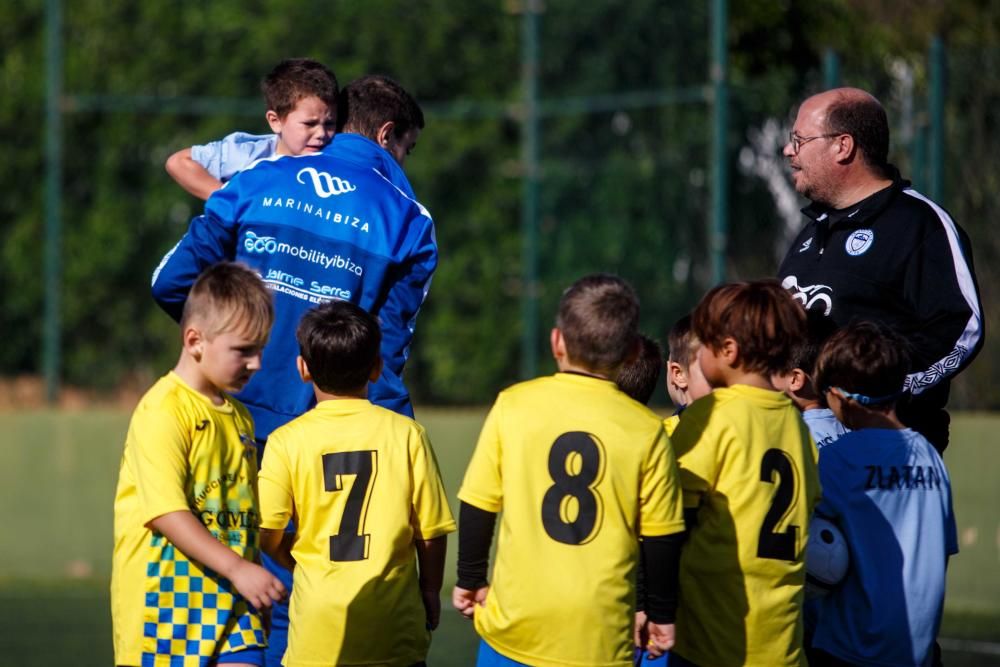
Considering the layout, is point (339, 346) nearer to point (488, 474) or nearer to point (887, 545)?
point (488, 474)

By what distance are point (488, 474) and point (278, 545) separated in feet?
2.16

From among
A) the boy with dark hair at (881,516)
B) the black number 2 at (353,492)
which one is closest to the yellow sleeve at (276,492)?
the black number 2 at (353,492)

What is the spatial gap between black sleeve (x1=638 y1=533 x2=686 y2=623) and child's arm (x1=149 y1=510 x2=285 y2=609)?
2.99 ft

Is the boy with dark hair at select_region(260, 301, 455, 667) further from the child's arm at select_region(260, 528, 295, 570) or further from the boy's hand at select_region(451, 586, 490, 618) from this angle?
the boy's hand at select_region(451, 586, 490, 618)

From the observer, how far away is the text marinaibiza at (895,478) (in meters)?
4.30

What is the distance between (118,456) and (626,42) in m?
4.51

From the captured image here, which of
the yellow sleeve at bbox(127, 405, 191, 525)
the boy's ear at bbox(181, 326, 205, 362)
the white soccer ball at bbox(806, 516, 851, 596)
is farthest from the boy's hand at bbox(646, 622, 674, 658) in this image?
the boy's ear at bbox(181, 326, 205, 362)

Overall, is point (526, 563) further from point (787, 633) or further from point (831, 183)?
point (831, 183)

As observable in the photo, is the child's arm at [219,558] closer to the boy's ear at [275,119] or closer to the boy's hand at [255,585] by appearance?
the boy's hand at [255,585]

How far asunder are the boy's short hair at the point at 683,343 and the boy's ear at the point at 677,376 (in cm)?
2

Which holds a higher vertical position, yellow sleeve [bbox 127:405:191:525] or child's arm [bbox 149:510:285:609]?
yellow sleeve [bbox 127:405:191:525]

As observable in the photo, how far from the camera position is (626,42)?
11.1 metres

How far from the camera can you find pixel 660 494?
3863 mm

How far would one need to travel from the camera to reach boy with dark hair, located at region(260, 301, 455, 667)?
4.10 meters
